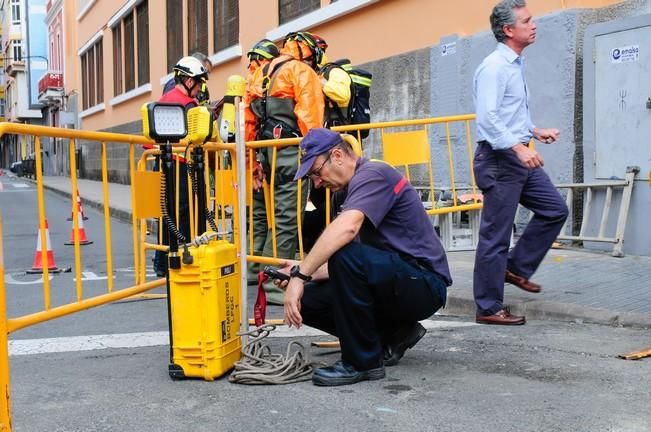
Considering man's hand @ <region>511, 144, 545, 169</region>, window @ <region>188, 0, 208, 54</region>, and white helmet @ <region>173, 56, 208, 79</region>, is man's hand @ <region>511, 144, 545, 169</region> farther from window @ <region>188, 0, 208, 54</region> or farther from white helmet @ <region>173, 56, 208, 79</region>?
window @ <region>188, 0, 208, 54</region>

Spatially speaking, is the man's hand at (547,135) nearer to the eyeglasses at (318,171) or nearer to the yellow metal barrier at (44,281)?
the eyeglasses at (318,171)

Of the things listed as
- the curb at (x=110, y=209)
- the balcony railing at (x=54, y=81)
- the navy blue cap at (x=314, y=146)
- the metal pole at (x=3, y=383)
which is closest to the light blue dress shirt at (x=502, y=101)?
the navy blue cap at (x=314, y=146)

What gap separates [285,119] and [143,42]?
1887 centimetres

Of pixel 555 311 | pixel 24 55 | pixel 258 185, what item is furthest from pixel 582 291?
pixel 24 55

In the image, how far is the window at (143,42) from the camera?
23641 mm

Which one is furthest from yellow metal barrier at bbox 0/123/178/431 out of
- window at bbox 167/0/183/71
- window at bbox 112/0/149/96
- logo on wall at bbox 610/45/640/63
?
window at bbox 112/0/149/96

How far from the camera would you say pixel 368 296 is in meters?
3.82

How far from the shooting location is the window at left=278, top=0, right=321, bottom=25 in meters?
12.9

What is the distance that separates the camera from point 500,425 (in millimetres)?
3254

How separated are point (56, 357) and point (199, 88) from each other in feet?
10.1

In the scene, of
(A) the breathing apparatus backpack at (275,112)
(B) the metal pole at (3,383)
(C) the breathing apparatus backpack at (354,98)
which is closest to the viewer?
(B) the metal pole at (3,383)

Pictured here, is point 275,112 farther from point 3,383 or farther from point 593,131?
point 3,383

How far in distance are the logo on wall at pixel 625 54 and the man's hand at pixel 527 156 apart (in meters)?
2.56

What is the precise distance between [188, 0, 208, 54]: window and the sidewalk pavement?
A: 40.4ft
